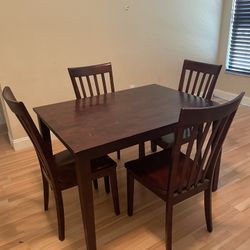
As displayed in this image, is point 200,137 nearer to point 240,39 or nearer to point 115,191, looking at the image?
point 115,191

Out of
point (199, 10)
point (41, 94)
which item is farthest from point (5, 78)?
point (199, 10)

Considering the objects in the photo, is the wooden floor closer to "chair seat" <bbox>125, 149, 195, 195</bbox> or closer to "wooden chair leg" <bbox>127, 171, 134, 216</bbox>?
"wooden chair leg" <bbox>127, 171, 134, 216</bbox>

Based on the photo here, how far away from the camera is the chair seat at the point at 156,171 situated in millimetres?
1493

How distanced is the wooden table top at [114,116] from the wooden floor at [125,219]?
0.73 meters

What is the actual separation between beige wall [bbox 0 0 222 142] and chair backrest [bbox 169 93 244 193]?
6.20ft

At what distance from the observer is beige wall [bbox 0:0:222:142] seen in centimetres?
255

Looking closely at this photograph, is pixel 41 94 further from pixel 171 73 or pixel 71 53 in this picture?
pixel 171 73

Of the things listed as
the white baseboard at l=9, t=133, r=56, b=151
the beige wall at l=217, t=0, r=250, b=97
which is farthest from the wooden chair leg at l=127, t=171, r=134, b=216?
the beige wall at l=217, t=0, r=250, b=97

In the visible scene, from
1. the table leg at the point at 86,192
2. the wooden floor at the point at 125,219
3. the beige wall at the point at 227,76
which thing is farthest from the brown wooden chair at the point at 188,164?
the beige wall at the point at 227,76

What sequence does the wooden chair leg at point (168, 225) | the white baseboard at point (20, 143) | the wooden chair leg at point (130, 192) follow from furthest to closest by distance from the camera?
the white baseboard at point (20, 143)
the wooden chair leg at point (130, 192)
the wooden chair leg at point (168, 225)

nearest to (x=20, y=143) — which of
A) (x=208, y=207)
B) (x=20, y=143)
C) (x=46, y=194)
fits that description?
(x=20, y=143)

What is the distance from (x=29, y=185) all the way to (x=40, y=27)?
1551 mm

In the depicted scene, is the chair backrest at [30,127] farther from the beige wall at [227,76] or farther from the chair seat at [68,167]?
the beige wall at [227,76]

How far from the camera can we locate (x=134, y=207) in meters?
1.98
